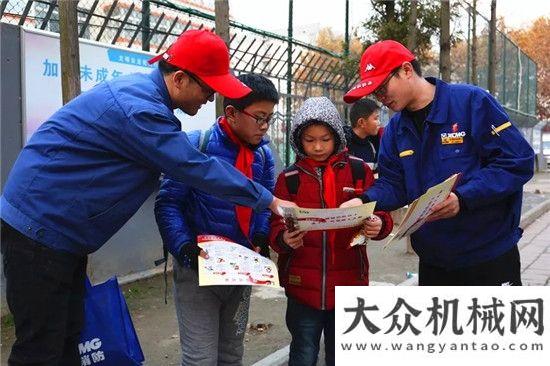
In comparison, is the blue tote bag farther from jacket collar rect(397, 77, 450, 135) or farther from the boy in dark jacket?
the boy in dark jacket

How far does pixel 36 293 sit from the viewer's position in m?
2.11

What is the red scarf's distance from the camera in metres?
2.51

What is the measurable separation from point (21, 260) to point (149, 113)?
0.68m

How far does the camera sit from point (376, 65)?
8.13ft

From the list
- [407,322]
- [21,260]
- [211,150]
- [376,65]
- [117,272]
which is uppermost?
[376,65]

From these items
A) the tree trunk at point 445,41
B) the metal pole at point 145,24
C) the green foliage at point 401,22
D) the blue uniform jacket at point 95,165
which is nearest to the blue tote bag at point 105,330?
the blue uniform jacket at point 95,165

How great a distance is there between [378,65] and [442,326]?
110 centimetres

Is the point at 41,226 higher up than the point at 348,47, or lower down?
lower down

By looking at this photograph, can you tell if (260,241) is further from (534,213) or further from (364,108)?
(534,213)

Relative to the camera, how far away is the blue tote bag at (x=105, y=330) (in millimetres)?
2625

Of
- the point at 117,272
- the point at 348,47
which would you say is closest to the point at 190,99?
the point at 117,272

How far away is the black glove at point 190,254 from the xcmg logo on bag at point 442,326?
0.65m

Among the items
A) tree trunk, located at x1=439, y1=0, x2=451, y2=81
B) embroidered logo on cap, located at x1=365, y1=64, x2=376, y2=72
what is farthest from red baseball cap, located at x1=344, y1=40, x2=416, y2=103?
tree trunk, located at x1=439, y1=0, x2=451, y2=81

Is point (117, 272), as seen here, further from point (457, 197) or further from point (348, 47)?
point (348, 47)
